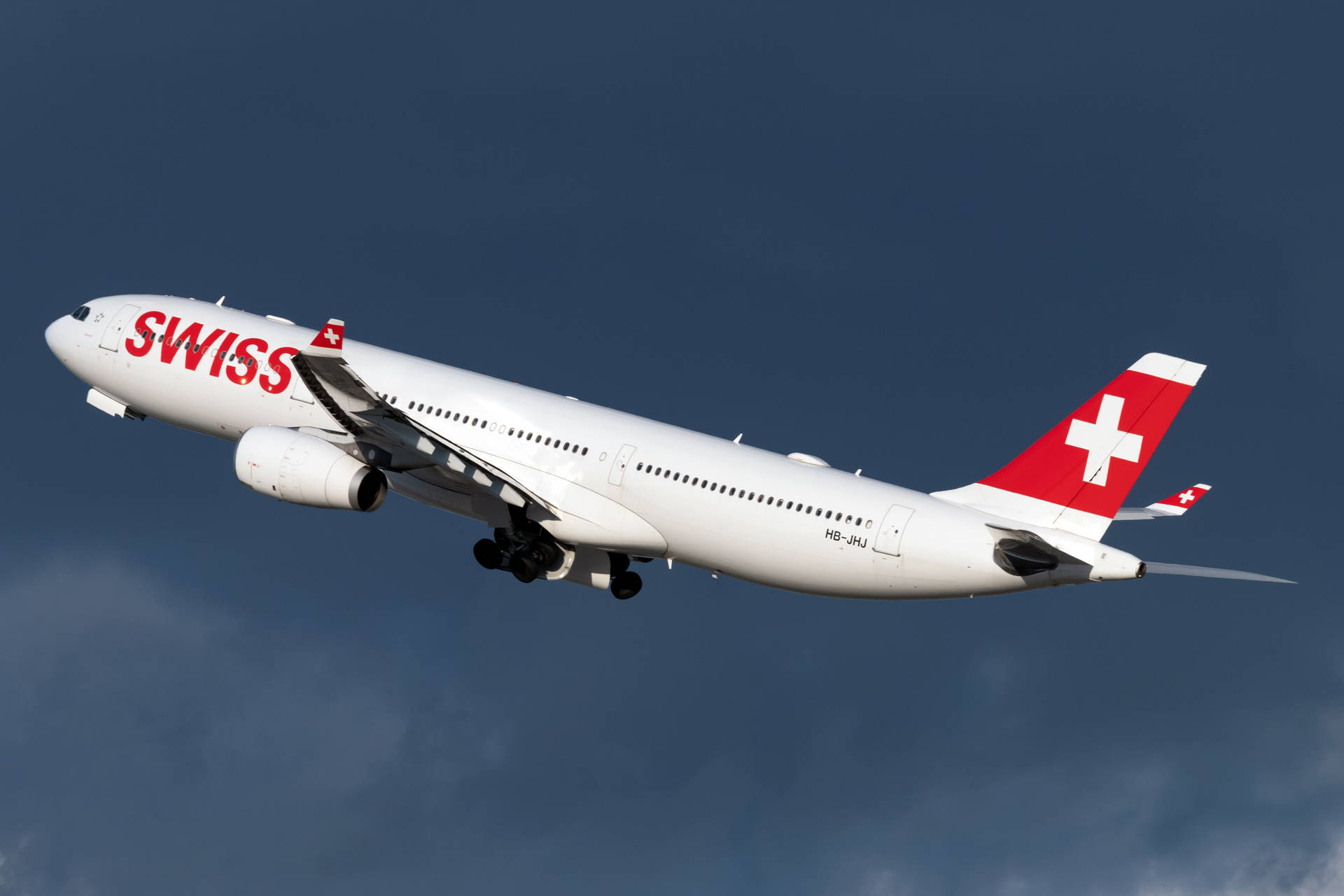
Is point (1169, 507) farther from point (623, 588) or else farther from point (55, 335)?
point (55, 335)

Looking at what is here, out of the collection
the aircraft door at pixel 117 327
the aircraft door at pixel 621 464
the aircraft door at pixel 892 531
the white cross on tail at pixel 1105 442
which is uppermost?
the aircraft door at pixel 117 327

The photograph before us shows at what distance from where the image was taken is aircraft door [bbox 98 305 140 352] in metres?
51.7

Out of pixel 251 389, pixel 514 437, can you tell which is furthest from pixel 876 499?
pixel 251 389

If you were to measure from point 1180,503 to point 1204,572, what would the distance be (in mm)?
5046

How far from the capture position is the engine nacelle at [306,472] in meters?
44.6

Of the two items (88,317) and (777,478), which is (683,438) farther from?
(88,317)

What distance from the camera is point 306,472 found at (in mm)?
44656

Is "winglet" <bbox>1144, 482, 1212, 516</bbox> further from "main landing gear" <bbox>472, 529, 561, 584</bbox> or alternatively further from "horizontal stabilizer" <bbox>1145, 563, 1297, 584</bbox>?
"main landing gear" <bbox>472, 529, 561, 584</bbox>

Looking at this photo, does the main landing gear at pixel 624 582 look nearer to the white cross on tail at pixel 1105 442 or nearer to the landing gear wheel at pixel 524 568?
the landing gear wheel at pixel 524 568

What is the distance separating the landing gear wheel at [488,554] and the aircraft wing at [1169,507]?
15.2 m

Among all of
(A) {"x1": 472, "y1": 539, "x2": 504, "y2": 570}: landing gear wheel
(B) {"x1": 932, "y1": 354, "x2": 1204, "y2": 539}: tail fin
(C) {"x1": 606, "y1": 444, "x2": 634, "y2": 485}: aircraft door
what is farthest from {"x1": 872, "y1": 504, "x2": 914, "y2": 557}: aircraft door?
(A) {"x1": 472, "y1": 539, "x2": 504, "y2": 570}: landing gear wheel

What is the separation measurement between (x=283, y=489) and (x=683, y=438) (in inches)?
372

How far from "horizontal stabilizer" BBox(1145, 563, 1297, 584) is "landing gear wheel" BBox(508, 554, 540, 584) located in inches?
600

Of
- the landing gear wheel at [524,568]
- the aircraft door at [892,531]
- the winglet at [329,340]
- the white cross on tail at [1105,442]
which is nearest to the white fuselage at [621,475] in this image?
the aircraft door at [892,531]
